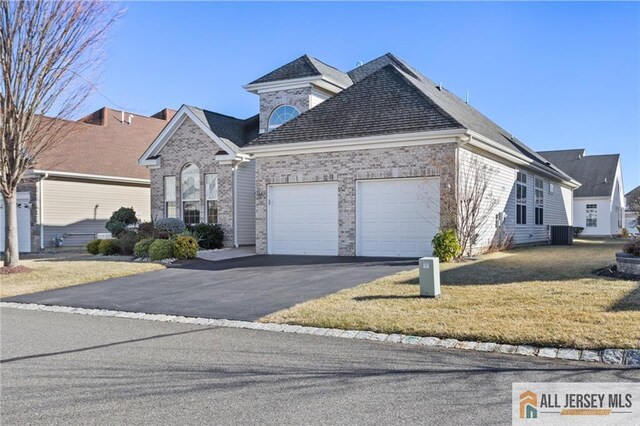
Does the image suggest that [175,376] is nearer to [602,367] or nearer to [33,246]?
[602,367]

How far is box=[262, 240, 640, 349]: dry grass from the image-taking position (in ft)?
21.0

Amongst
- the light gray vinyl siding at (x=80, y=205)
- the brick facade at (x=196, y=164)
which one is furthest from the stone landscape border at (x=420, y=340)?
the light gray vinyl siding at (x=80, y=205)

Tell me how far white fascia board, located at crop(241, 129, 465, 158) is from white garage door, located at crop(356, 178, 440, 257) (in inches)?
44.7

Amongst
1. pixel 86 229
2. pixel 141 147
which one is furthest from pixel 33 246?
pixel 141 147

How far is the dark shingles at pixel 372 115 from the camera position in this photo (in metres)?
15.6

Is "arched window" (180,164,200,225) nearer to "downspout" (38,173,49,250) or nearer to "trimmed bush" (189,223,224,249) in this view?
"trimmed bush" (189,223,224,249)

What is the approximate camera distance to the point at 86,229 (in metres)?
25.2

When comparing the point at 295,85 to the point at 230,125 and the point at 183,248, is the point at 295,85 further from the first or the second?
the point at 183,248

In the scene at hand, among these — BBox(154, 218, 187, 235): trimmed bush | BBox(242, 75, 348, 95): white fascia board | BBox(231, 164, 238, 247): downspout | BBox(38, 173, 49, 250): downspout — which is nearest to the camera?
BBox(154, 218, 187, 235): trimmed bush

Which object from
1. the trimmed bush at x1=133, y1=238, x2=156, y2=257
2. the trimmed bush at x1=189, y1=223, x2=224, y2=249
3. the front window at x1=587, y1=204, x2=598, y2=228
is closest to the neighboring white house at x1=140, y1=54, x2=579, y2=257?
the trimmed bush at x1=189, y1=223, x2=224, y2=249

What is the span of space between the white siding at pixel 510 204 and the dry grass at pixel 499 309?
5769 mm

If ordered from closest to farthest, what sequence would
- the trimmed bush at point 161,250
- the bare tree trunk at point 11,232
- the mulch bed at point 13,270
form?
the mulch bed at point 13,270 < the bare tree trunk at point 11,232 < the trimmed bush at point 161,250

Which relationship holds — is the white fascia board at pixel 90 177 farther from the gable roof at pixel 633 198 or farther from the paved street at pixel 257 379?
the gable roof at pixel 633 198

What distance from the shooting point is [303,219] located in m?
17.5
